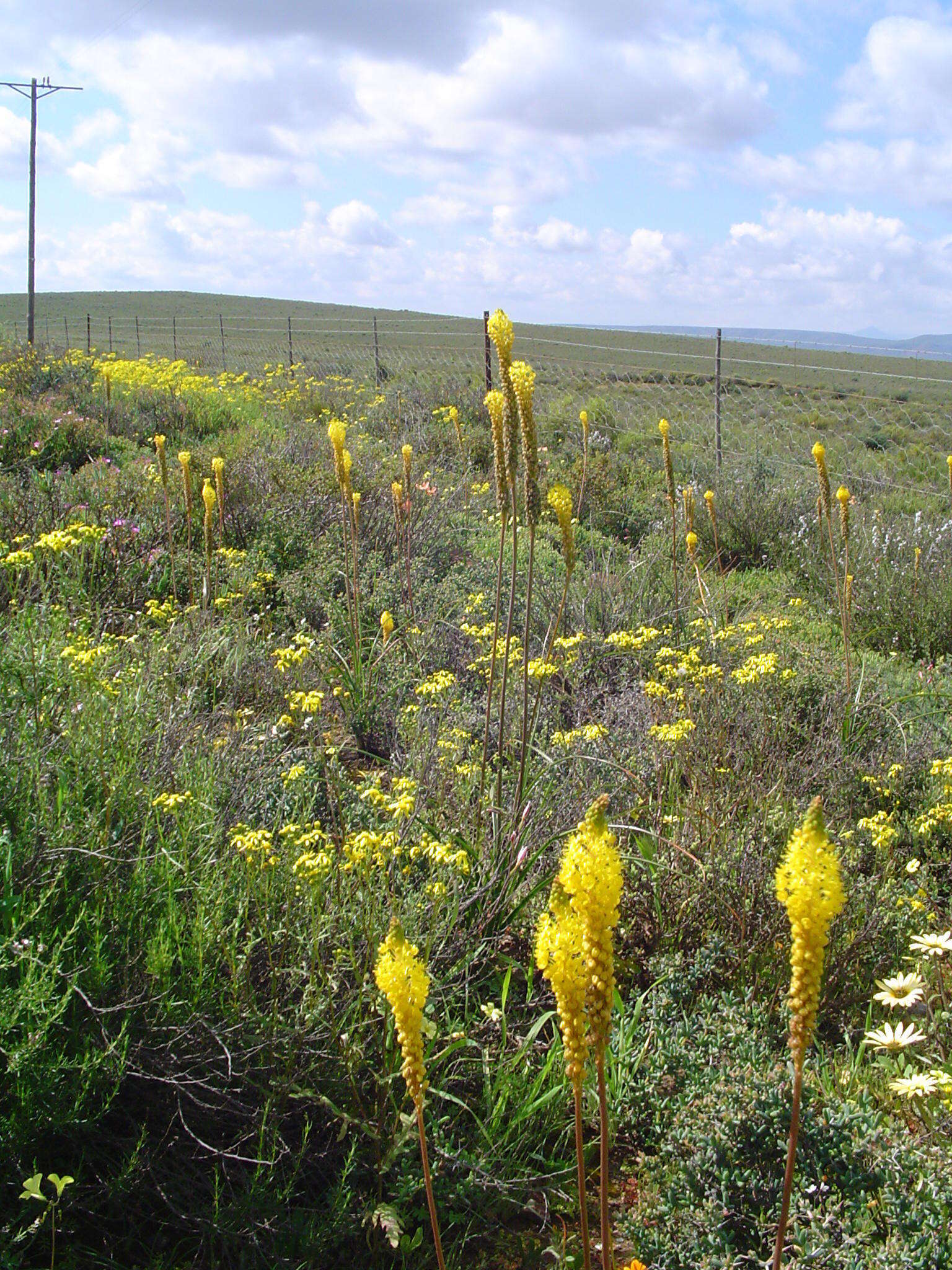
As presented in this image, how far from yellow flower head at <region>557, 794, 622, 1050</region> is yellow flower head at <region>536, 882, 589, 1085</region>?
0.04 ft

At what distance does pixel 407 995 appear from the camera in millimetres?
1170

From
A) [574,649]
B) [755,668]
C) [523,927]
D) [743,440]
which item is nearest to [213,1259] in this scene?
[523,927]

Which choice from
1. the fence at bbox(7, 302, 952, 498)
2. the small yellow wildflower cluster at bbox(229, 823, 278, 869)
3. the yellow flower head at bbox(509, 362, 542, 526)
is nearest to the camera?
the small yellow wildflower cluster at bbox(229, 823, 278, 869)

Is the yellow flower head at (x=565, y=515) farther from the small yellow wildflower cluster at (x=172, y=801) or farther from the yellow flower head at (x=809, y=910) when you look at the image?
the yellow flower head at (x=809, y=910)

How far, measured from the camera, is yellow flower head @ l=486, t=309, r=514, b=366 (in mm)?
2305

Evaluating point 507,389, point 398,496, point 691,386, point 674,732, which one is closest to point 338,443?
point 398,496

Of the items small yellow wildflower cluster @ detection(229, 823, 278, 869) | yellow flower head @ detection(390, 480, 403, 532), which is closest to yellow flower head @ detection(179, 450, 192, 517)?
yellow flower head @ detection(390, 480, 403, 532)

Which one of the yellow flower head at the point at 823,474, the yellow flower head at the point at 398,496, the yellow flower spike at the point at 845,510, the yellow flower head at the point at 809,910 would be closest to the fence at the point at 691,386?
the yellow flower head at the point at 823,474

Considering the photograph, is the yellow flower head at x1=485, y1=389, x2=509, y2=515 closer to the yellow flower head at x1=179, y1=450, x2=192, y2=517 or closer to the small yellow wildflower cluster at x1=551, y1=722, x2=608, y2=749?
the small yellow wildflower cluster at x1=551, y1=722, x2=608, y2=749

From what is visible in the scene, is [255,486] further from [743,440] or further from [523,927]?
[743,440]

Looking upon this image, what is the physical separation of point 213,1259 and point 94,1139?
32cm

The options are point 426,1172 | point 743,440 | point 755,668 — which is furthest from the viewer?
point 743,440

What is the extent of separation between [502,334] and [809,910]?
5.48 ft

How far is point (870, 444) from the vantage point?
75.6 feet
